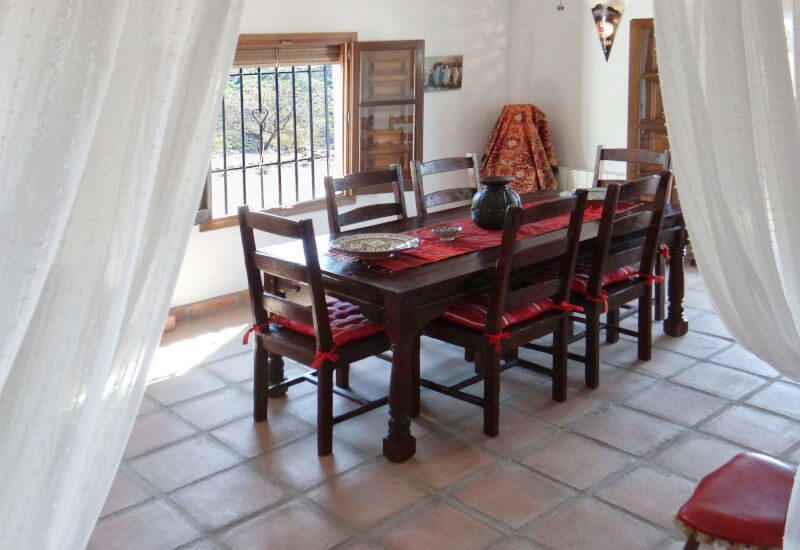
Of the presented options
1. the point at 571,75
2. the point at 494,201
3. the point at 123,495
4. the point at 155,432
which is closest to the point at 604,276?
the point at 494,201

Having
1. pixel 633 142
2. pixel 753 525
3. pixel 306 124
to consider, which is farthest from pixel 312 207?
pixel 753 525

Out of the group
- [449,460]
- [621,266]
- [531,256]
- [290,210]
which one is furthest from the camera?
[290,210]

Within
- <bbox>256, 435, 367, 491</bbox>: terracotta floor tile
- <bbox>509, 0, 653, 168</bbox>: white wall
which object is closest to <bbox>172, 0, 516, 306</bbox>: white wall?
<bbox>509, 0, 653, 168</bbox>: white wall

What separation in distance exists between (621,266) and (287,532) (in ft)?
6.61

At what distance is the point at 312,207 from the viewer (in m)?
5.62

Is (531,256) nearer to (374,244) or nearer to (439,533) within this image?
(374,244)

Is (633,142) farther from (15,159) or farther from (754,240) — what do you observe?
(15,159)

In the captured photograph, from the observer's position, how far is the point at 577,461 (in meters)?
3.38

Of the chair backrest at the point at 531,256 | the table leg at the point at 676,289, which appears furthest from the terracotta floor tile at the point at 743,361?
the chair backrest at the point at 531,256

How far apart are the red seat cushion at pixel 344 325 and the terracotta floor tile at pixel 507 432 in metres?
0.58

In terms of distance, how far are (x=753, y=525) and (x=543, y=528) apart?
2.92 feet

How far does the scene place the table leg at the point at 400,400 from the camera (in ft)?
10.8

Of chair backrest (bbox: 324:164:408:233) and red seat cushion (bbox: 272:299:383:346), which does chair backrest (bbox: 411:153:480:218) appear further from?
red seat cushion (bbox: 272:299:383:346)

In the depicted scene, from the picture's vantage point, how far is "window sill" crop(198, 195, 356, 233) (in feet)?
16.9
